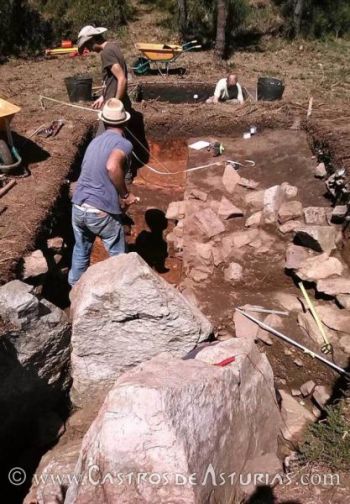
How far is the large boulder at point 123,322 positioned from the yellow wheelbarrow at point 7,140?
278 cm

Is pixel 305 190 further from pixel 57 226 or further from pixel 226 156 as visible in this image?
pixel 57 226

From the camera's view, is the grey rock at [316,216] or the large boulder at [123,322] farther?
the grey rock at [316,216]

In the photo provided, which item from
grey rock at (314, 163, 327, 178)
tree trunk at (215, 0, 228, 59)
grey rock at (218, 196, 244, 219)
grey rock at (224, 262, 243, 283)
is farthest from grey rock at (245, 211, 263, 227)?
tree trunk at (215, 0, 228, 59)

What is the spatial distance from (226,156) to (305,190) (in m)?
1.72

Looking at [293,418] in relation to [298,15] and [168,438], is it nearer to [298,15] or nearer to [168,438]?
[168,438]

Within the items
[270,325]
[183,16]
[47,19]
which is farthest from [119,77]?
[47,19]

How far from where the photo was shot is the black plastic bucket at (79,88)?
9094 millimetres

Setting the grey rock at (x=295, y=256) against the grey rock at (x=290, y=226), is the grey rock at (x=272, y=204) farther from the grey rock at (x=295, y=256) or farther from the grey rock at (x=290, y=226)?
the grey rock at (x=295, y=256)

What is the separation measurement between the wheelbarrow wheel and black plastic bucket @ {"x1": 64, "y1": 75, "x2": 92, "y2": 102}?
3.59 meters

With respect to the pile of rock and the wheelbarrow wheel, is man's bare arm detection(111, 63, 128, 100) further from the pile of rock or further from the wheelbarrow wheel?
the pile of rock

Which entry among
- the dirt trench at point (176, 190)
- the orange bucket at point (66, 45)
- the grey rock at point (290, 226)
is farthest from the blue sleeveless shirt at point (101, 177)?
the orange bucket at point (66, 45)

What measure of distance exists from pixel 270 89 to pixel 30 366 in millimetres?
7828

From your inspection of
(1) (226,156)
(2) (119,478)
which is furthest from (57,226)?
(2) (119,478)

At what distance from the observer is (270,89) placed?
9508mm
